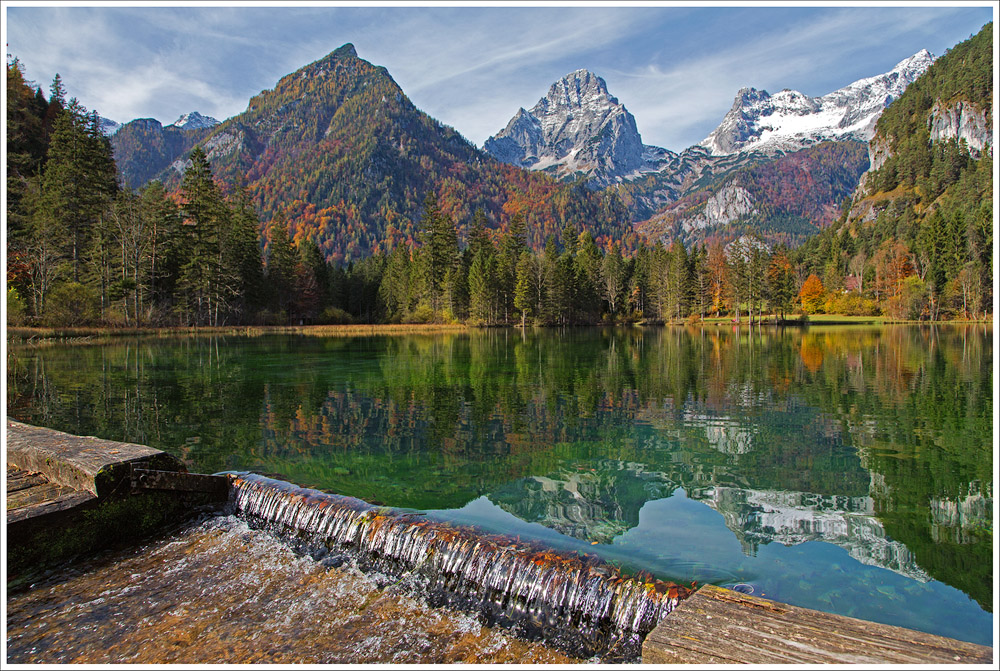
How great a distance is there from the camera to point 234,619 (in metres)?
5.16

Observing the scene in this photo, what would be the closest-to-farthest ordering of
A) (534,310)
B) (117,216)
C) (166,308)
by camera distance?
(117,216) → (166,308) → (534,310)

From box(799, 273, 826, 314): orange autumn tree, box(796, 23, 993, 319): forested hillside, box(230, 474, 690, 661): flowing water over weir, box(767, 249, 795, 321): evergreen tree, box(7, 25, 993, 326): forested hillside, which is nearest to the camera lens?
box(230, 474, 690, 661): flowing water over weir

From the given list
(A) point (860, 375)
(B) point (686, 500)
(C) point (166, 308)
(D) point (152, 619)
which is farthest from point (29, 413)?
(C) point (166, 308)

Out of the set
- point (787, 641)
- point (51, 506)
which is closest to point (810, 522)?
point (787, 641)

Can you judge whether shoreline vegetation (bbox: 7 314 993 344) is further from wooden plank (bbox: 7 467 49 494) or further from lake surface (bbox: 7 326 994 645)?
wooden plank (bbox: 7 467 49 494)

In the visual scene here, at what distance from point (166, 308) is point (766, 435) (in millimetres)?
62930

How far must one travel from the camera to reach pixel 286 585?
5.91 m

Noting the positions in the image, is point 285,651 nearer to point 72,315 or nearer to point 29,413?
point 29,413

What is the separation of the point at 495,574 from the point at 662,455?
6426 millimetres

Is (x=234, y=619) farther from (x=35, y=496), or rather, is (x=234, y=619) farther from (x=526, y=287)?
(x=526, y=287)

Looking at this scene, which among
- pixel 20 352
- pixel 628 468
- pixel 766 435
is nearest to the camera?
pixel 628 468

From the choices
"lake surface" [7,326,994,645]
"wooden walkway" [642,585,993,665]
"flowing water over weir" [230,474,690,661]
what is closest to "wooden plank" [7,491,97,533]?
"flowing water over weir" [230,474,690,661]

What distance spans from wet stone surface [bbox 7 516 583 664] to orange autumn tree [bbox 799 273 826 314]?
123 m

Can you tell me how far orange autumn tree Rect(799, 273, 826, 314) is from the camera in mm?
111312
